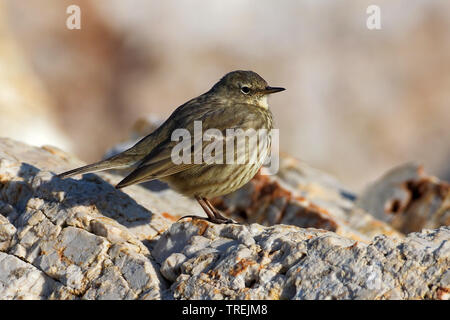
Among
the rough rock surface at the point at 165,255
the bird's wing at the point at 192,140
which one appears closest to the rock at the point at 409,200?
the bird's wing at the point at 192,140

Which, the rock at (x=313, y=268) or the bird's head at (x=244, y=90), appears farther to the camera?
the bird's head at (x=244, y=90)

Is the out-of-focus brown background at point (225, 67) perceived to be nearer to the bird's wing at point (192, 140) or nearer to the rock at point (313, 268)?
the bird's wing at point (192, 140)

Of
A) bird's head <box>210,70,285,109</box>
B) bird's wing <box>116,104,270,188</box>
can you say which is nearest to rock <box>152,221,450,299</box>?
bird's wing <box>116,104,270,188</box>

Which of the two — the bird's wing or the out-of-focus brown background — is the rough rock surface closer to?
the bird's wing

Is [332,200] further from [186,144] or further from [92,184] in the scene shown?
[92,184]

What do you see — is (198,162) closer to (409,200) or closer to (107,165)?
(107,165)
